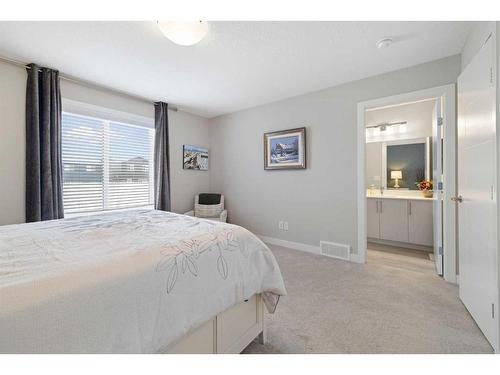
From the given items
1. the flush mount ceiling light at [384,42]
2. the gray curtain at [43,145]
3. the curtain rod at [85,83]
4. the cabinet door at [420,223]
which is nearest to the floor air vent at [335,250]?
the cabinet door at [420,223]

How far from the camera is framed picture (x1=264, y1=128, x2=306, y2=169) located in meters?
3.50

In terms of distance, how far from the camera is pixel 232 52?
Answer: 2.29 m

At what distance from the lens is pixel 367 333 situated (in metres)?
1.62

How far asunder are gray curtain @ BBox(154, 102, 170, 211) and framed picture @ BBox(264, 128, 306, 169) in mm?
1682

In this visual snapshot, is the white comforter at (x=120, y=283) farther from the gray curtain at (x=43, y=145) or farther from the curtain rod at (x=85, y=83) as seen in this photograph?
the curtain rod at (x=85, y=83)

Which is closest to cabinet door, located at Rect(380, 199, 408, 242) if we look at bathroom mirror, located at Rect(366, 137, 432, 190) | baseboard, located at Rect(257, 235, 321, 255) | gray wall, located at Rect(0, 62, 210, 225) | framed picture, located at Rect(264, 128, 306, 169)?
bathroom mirror, located at Rect(366, 137, 432, 190)

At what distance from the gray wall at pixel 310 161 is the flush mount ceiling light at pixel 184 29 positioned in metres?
2.11

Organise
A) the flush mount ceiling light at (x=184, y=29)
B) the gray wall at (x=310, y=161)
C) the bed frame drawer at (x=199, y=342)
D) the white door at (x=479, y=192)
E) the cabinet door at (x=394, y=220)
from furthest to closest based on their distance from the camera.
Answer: the cabinet door at (x=394, y=220)
the gray wall at (x=310, y=161)
the flush mount ceiling light at (x=184, y=29)
the white door at (x=479, y=192)
the bed frame drawer at (x=199, y=342)

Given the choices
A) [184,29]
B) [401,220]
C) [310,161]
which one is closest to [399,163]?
[401,220]

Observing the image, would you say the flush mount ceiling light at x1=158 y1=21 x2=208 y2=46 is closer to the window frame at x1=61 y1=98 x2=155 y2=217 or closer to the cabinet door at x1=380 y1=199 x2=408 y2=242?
the window frame at x1=61 y1=98 x2=155 y2=217

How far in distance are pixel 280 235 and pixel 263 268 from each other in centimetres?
242

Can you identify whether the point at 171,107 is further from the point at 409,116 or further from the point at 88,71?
the point at 409,116

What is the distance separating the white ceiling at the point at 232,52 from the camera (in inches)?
76.1
